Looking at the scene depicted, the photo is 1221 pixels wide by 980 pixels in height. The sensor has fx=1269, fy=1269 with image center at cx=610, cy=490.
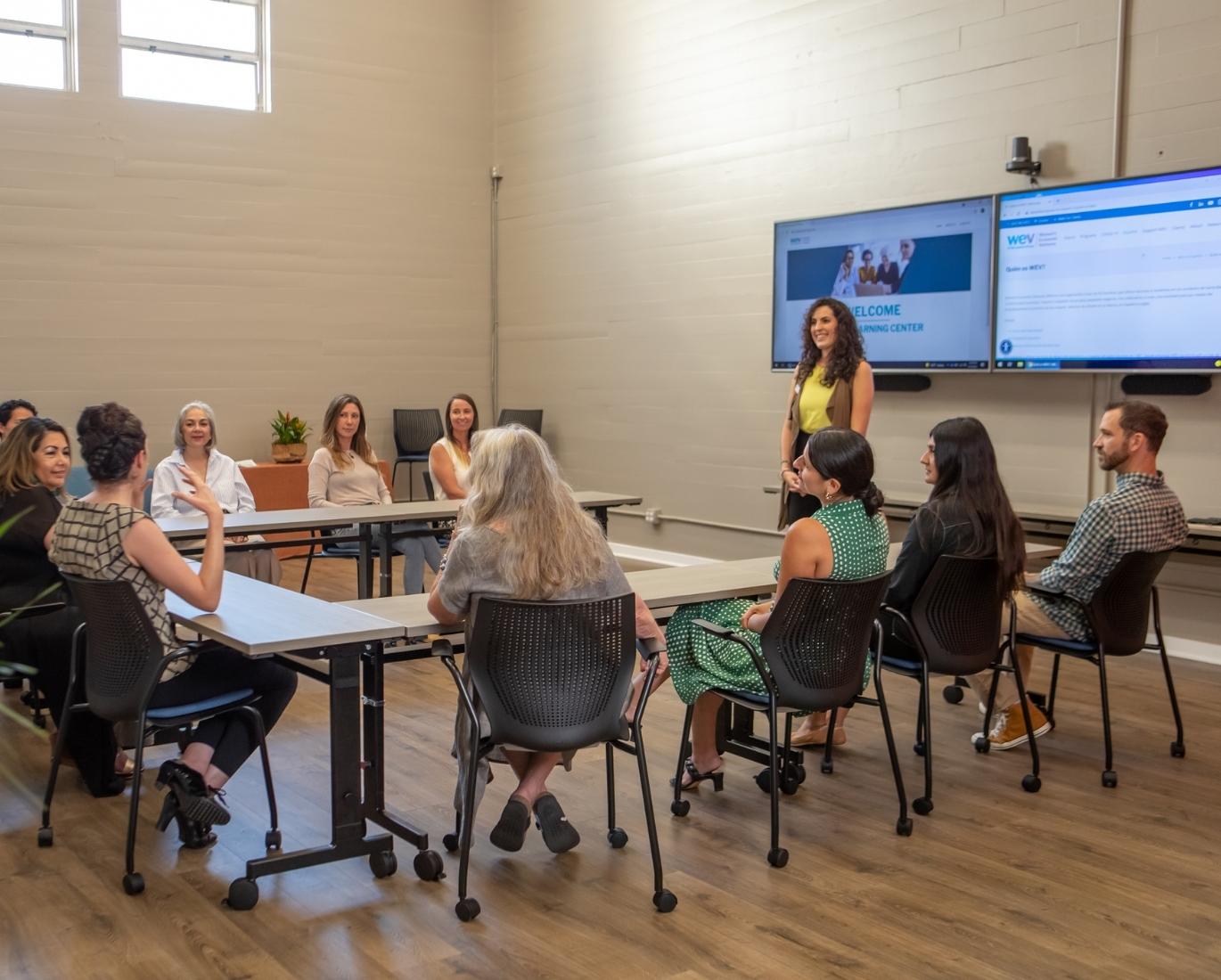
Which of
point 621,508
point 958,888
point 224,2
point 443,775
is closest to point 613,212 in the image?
point 621,508

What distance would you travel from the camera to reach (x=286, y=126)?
8781 mm

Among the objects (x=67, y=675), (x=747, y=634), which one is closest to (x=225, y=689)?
(x=67, y=675)

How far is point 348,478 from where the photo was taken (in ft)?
20.9

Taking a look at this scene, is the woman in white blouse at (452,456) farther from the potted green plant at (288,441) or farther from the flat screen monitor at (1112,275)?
the flat screen monitor at (1112,275)

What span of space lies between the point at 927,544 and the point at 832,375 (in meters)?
1.75

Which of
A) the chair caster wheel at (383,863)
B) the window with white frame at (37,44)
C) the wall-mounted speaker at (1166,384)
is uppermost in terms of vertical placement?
the window with white frame at (37,44)

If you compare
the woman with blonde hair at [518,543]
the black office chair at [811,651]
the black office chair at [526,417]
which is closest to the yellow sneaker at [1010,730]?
the black office chair at [811,651]

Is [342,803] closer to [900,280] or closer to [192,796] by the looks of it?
[192,796]

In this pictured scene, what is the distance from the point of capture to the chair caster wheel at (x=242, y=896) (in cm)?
292

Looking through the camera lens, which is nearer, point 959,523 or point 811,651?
point 811,651

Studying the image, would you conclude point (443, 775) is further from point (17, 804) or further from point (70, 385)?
point (70, 385)

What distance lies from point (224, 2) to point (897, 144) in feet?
15.7

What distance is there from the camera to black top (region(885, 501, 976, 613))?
12.3 ft

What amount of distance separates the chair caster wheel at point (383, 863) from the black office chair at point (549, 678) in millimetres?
268
